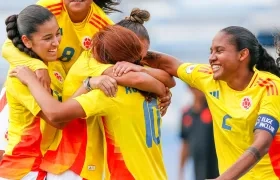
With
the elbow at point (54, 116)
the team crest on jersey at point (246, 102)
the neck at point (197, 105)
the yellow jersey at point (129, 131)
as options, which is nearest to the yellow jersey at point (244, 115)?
the team crest on jersey at point (246, 102)

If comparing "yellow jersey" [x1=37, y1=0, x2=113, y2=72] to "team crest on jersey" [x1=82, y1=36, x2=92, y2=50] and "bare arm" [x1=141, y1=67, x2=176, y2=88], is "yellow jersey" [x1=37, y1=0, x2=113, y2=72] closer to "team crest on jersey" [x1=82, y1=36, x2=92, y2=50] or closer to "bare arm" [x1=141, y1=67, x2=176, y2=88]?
"team crest on jersey" [x1=82, y1=36, x2=92, y2=50]

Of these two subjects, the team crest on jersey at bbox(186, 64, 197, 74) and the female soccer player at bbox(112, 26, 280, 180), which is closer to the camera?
the female soccer player at bbox(112, 26, 280, 180)

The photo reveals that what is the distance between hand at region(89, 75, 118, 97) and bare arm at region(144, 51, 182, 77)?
2.41 feet

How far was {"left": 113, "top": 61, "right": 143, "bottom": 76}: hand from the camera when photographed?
649 centimetres

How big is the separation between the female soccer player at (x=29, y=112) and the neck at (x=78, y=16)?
353 millimetres

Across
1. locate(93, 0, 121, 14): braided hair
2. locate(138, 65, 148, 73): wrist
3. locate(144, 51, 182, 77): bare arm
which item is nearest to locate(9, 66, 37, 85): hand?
locate(138, 65, 148, 73): wrist

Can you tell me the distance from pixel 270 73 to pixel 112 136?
106cm

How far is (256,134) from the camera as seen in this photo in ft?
21.9

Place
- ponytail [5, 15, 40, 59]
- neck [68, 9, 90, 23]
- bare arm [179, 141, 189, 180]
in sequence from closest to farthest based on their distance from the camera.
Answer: ponytail [5, 15, 40, 59] < neck [68, 9, 90, 23] < bare arm [179, 141, 189, 180]

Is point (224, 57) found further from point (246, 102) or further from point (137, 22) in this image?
point (137, 22)

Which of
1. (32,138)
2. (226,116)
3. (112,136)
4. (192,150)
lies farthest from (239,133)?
(192,150)

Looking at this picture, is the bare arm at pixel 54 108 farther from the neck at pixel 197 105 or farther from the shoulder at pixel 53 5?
the neck at pixel 197 105

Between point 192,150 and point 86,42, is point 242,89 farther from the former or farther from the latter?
point 192,150

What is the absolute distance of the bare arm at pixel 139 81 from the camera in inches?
256
